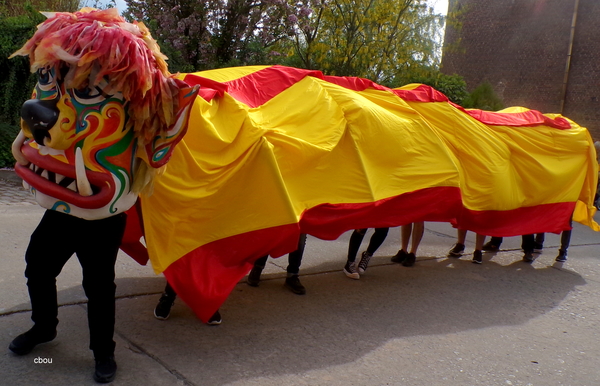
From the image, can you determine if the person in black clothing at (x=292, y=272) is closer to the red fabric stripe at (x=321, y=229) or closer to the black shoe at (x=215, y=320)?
the red fabric stripe at (x=321, y=229)

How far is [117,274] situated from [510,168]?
4.22 m

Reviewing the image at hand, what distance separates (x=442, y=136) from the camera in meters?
5.75

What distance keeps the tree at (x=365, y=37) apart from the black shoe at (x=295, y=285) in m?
7.75

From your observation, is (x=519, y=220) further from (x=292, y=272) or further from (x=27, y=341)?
(x=27, y=341)

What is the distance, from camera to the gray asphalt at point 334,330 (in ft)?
11.2

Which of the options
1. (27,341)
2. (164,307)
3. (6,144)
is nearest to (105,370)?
(27,341)

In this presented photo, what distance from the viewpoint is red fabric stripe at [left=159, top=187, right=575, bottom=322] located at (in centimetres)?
370

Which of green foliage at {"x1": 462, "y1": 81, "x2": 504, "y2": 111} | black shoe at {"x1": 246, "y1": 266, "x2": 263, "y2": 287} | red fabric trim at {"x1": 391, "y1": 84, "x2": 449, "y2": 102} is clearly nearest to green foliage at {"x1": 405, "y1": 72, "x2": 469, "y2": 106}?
green foliage at {"x1": 462, "y1": 81, "x2": 504, "y2": 111}

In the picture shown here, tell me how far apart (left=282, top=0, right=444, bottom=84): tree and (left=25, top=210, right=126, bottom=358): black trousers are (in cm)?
933

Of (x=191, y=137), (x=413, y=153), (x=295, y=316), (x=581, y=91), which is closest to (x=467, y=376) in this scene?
(x=295, y=316)

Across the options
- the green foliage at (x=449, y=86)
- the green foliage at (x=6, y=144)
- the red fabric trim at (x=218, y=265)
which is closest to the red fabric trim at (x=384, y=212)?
the red fabric trim at (x=218, y=265)

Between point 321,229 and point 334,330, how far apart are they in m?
0.78

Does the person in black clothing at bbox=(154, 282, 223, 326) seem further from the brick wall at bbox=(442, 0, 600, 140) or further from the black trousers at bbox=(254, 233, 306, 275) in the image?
the brick wall at bbox=(442, 0, 600, 140)

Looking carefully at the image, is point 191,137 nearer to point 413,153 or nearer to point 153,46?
point 153,46
